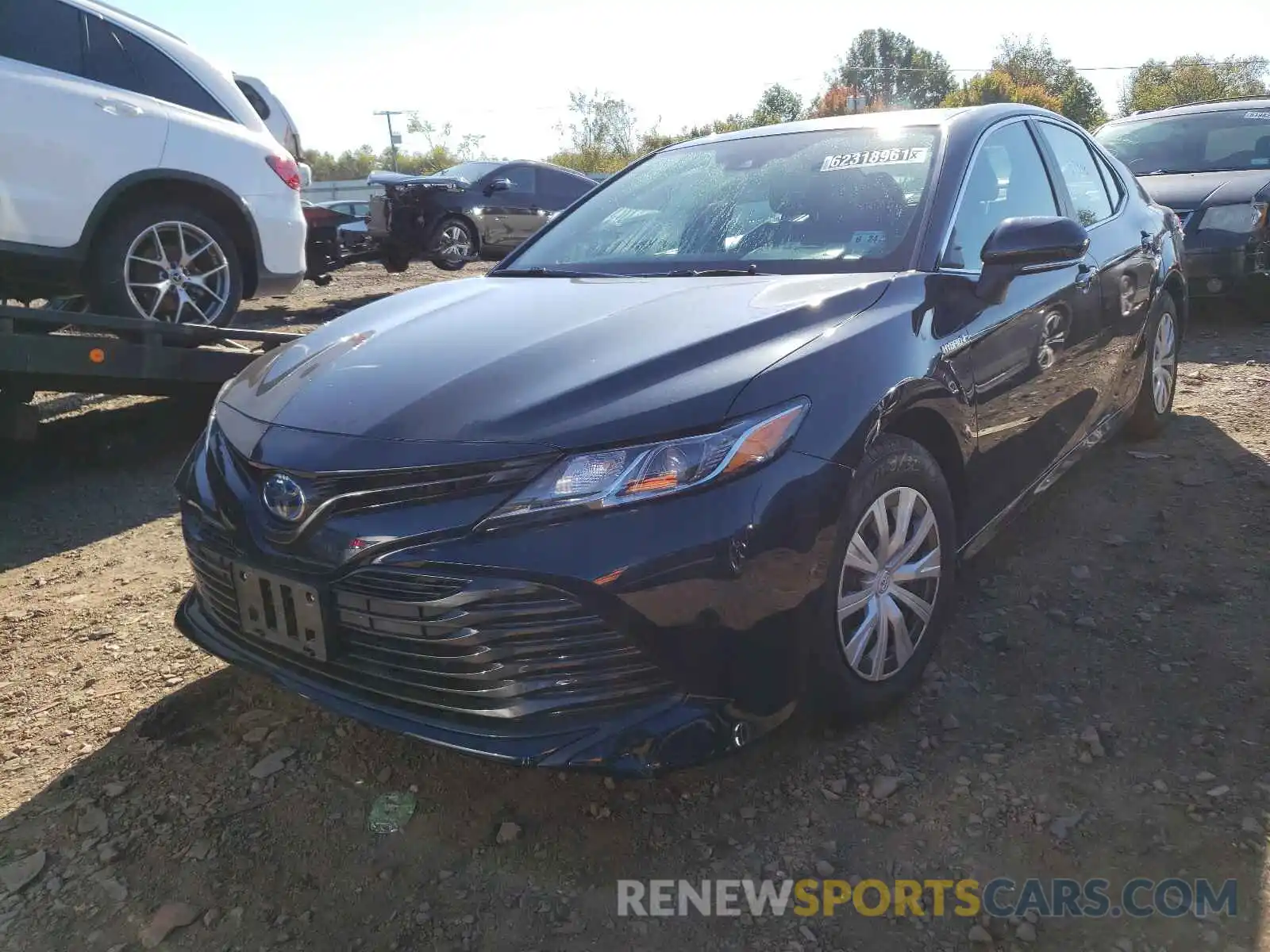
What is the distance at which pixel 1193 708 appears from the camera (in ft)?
7.97

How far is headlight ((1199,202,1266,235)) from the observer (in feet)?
20.8

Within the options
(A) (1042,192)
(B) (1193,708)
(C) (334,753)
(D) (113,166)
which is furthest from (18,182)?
(B) (1193,708)

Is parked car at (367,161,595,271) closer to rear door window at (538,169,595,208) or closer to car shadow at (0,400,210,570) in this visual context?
rear door window at (538,169,595,208)

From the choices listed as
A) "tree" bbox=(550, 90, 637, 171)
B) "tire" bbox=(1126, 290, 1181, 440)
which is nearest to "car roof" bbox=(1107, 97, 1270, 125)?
"tire" bbox=(1126, 290, 1181, 440)

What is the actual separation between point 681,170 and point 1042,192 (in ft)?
4.06

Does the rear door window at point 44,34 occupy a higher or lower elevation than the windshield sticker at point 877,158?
higher

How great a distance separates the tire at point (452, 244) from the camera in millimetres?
11039

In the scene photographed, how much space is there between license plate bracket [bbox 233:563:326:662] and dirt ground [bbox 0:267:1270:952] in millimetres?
445

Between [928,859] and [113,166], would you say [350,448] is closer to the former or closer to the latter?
[928,859]

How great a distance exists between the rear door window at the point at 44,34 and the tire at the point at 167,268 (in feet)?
2.27

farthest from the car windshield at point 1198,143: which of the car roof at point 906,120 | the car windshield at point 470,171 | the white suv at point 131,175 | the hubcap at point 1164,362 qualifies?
the car windshield at point 470,171

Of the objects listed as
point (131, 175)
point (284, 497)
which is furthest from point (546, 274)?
point (131, 175)

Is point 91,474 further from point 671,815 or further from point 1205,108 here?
point 1205,108

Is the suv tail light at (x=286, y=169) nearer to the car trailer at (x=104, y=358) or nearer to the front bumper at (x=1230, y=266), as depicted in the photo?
the car trailer at (x=104, y=358)
